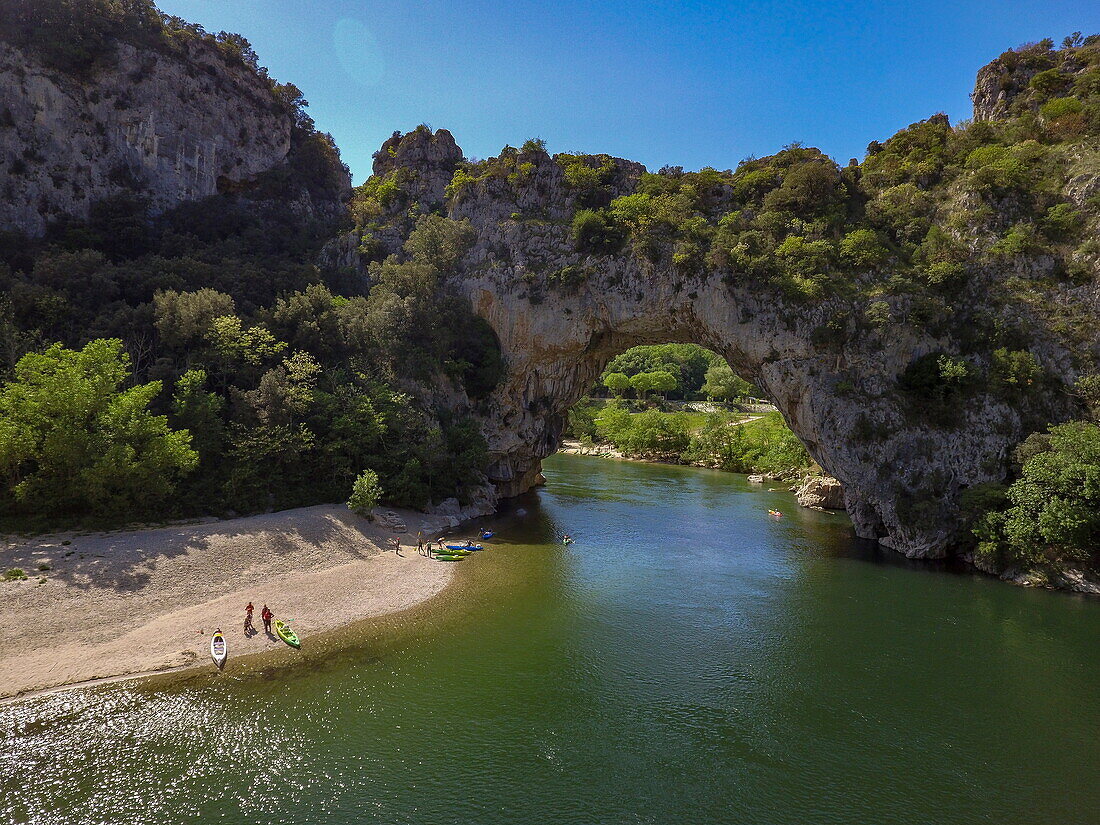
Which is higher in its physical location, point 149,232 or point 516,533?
point 149,232

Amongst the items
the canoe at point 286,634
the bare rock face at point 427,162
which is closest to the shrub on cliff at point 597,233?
the bare rock face at point 427,162

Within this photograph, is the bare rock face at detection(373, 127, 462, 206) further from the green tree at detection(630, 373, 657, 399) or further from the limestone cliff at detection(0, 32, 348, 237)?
the green tree at detection(630, 373, 657, 399)

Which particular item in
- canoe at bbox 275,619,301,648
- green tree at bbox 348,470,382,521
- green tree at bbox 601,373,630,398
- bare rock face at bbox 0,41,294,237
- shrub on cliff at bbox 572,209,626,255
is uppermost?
bare rock face at bbox 0,41,294,237

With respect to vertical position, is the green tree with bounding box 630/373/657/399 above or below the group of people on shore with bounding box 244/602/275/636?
above

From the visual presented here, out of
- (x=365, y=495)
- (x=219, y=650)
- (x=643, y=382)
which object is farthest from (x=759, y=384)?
(x=643, y=382)

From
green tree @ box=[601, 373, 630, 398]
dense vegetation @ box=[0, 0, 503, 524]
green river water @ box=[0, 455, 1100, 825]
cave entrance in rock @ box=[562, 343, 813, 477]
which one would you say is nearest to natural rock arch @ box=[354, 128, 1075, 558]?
dense vegetation @ box=[0, 0, 503, 524]

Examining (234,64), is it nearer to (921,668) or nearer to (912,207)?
(912,207)

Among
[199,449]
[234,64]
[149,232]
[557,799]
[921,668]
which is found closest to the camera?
[557,799]

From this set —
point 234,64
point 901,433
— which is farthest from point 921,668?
point 234,64
